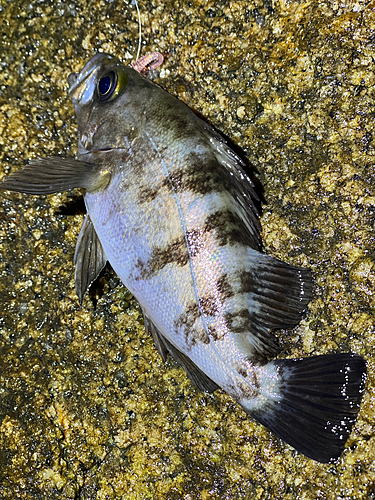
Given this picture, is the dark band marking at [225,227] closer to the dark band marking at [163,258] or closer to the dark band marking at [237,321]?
the dark band marking at [163,258]

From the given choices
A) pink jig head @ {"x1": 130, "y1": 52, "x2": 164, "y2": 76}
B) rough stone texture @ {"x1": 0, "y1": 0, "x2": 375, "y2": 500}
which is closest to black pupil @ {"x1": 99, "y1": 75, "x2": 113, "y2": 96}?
pink jig head @ {"x1": 130, "y1": 52, "x2": 164, "y2": 76}

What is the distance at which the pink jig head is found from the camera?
8.20 ft

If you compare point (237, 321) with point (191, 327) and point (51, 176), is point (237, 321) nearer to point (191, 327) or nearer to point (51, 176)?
point (191, 327)

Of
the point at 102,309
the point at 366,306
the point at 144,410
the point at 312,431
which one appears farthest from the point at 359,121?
the point at 144,410

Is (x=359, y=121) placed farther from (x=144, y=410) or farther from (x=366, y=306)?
(x=144, y=410)

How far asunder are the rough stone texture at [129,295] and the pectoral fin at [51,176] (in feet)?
1.55

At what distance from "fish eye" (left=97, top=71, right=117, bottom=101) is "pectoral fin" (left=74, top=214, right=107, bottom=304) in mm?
664

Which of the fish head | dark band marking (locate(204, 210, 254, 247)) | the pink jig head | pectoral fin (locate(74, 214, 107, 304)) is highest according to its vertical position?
the pink jig head

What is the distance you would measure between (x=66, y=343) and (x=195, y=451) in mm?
966

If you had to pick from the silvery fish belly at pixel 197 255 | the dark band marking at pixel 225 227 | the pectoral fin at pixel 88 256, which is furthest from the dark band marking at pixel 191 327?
the pectoral fin at pixel 88 256

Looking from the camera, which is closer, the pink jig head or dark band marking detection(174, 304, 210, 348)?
dark band marking detection(174, 304, 210, 348)

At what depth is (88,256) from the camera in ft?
7.75

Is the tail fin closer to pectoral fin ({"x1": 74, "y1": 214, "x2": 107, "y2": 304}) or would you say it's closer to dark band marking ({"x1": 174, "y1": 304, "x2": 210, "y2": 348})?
dark band marking ({"x1": 174, "y1": 304, "x2": 210, "y2": 348})

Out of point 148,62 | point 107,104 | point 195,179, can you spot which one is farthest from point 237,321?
point 148,62
